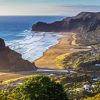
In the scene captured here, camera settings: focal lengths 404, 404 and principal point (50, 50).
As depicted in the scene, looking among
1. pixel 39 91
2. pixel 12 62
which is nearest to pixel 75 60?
pixel 12 62

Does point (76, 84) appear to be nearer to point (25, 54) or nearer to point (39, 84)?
point (39, 84)

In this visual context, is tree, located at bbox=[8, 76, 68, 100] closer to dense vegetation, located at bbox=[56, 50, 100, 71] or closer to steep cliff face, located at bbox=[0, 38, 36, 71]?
dense vegetation, located at bbox=[56, 50, 100, 71]

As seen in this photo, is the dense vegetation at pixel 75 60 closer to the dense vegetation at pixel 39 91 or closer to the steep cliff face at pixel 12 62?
the steep cliff face at pixel 12 62

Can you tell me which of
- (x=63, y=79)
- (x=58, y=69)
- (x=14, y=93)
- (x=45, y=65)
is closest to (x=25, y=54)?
(x=45, y=65)

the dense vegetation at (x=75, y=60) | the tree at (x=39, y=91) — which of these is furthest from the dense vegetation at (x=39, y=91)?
the dense vegetation at (x=75, y=60)

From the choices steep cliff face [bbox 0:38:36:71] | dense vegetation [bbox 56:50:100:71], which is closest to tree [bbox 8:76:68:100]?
dense vegetation [bbox 56:50:100:71]

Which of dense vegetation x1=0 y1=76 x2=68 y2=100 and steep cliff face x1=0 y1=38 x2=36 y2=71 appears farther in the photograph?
steep cliff face x1=0 y1=38 x2=36 y2=71
